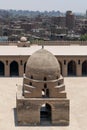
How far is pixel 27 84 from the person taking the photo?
87.9 ft

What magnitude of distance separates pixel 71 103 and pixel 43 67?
5754 millimetres

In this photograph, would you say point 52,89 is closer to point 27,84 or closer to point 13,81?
point 27,84

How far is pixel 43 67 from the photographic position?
86.2 feet

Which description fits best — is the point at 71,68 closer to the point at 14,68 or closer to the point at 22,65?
the point at 22,65

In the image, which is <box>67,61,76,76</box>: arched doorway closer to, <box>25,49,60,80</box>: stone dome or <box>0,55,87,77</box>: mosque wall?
<box>0,55,87,77</box>: mosque wall

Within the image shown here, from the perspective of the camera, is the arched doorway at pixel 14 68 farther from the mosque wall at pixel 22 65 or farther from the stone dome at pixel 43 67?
the stone dome at pixel 43 67

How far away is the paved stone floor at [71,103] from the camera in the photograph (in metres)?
25.3

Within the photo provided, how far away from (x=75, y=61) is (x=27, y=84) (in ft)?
55.9

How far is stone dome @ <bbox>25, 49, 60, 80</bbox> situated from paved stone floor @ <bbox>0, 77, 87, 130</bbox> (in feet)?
10.6

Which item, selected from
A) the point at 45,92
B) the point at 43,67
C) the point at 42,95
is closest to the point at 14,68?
the point at 45,92

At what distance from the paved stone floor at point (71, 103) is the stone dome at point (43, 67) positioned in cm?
322

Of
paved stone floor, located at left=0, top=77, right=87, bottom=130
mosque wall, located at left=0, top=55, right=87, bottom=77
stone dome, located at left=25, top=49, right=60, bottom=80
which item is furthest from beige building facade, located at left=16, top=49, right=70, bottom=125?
mosque wall, located at left=0, top=55, right=87, bottom=77

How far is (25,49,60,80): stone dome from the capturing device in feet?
86.4

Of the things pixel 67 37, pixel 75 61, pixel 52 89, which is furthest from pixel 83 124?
pixel 67 37
